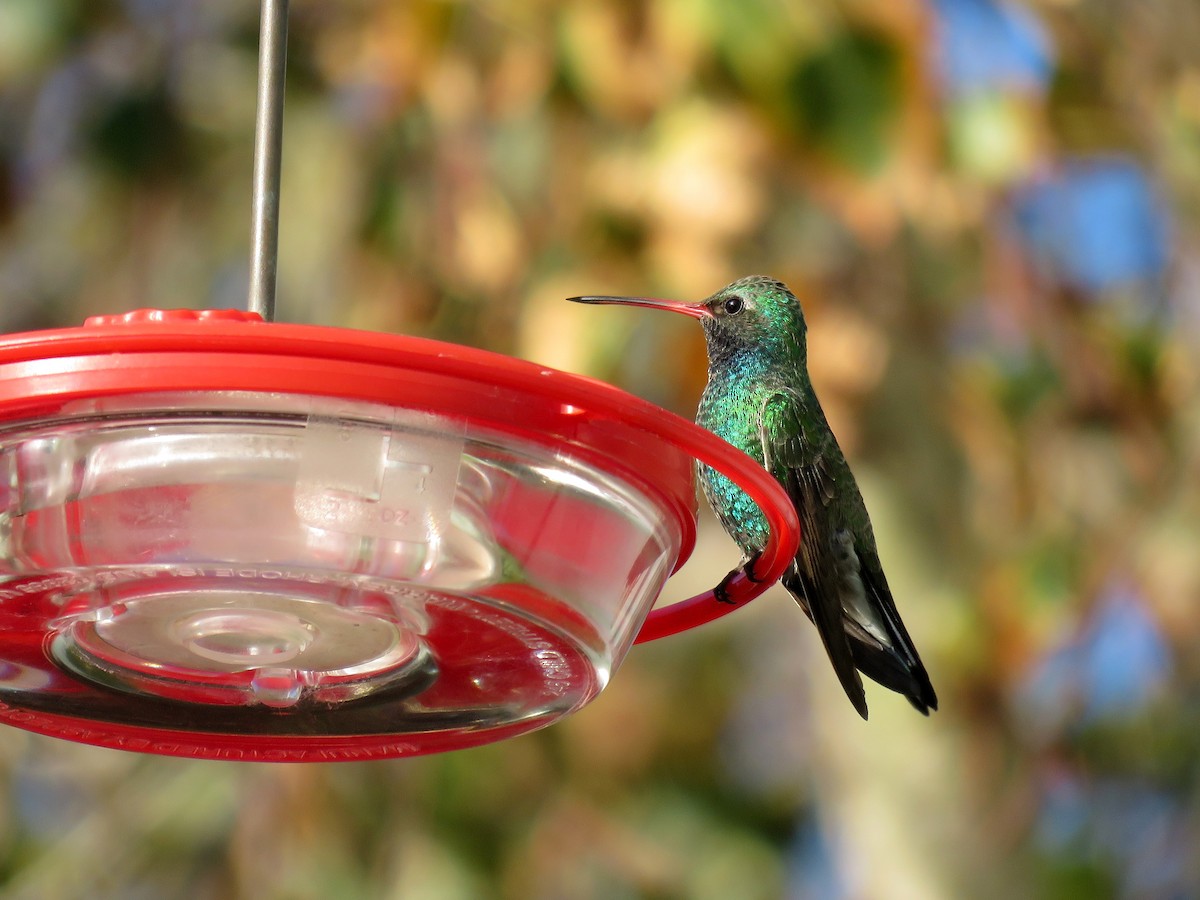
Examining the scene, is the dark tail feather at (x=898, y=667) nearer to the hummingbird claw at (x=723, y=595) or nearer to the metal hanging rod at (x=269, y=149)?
the hummingbird claw at (x=723, y=595)

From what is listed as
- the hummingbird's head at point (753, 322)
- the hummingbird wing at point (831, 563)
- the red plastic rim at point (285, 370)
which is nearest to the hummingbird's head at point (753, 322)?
the hummingbird's head at point (753, 322)

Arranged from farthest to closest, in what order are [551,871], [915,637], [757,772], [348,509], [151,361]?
1. [757,772]
2. [551,871]
3. [915,637]
4. [348,509]
5. [151,361]

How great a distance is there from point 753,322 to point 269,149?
164cm

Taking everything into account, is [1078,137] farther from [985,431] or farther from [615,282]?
[615,282]

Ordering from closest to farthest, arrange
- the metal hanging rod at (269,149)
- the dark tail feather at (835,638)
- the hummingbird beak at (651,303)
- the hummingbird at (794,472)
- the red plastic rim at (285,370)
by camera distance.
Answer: the red plastic rim at (285,370) → the metal hanging rod at (269,149) → the dark tail feather at (835,638) → the hummingbird beak at (651,303) → the hummingbird at (794,472)

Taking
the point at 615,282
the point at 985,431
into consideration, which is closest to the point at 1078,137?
the point at 985,431

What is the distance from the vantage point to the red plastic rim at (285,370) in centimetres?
171

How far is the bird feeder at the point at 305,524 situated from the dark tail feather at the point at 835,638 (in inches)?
24.5

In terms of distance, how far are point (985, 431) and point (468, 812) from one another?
2.79 m

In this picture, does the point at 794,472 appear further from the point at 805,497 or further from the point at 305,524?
the point at 305,524

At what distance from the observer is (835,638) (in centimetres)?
291

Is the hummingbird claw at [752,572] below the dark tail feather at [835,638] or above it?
above

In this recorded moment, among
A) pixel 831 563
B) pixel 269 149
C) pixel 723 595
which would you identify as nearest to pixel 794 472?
pixel 831 563

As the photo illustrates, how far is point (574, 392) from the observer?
1873 millimetres
